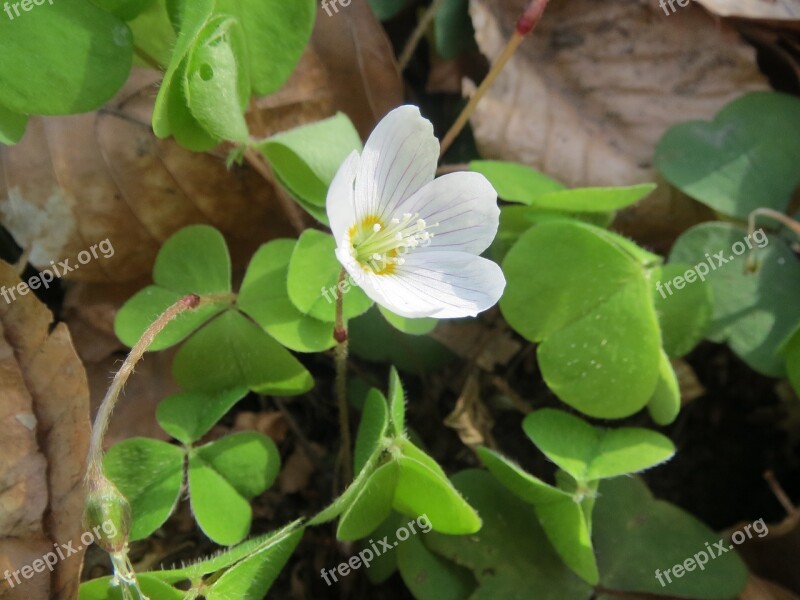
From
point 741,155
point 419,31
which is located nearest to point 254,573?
point 419,31

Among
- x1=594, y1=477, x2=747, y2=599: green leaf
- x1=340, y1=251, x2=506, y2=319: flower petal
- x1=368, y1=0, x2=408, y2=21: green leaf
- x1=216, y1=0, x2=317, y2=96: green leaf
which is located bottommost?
x1=594, y1=477, x2=747, y2=599: green leaf

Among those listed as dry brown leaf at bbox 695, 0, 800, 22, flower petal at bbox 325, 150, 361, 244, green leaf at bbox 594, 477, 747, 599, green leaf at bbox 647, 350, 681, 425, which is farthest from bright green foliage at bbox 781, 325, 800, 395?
flower petal at bbox 325, 150, 361, 244

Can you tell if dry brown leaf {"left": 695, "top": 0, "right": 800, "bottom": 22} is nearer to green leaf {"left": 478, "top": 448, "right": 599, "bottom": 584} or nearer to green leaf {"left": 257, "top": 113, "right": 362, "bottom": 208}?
green leaf {"left": 257, "top": 113, "right": 362, "bottom": 208}

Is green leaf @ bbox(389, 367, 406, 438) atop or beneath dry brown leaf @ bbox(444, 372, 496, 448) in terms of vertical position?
atop

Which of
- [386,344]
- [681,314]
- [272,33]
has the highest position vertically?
[272,33]

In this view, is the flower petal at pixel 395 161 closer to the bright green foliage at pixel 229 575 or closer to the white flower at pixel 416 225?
the white flower at pixel 416 225

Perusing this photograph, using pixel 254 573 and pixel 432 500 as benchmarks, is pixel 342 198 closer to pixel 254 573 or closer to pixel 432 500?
pixel 432 500

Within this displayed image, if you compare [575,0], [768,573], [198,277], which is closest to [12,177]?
[198,277]

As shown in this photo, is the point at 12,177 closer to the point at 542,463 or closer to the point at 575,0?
the point at 542,463
